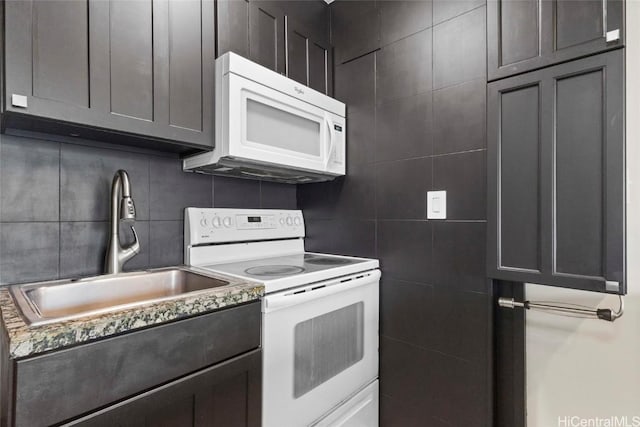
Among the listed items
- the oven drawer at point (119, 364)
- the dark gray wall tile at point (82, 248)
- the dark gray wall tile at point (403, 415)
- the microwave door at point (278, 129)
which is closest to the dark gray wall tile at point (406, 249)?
the microwave door at point (278, 129)

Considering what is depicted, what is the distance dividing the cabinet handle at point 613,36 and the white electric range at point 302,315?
119cm

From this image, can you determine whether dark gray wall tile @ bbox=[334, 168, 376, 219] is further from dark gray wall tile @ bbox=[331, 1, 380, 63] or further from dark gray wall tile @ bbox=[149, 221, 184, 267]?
dark gray wall tile @ bbox=[149, 221, 184, 267]

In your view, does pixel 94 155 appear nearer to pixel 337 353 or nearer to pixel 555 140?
pixel 337 353

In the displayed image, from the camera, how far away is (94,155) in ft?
4.02

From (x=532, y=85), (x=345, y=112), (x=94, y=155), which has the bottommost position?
(x=94, y=155)

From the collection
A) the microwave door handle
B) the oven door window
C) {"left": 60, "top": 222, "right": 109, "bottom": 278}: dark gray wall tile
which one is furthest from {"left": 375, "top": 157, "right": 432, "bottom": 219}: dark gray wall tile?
{"left": 60, "top": 222, "right": 109, "bottom": 278}: dark gray wall tile

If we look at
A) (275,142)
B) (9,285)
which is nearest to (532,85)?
(275,142)

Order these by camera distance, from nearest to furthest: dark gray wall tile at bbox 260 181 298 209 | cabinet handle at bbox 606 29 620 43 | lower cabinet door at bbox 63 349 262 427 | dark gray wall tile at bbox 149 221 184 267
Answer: lower cabinet door at bbox 63 349 262 427 → cabinet handle at bbox 606 29 620 43 → dark gray wall tile at bbox 149 221 184 267 → dark gray wall tile at bbox 260 181 298 209

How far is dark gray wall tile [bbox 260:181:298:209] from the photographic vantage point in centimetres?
185

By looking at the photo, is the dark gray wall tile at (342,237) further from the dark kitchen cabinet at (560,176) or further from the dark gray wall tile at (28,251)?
the dark gray wall tile at (28,251)

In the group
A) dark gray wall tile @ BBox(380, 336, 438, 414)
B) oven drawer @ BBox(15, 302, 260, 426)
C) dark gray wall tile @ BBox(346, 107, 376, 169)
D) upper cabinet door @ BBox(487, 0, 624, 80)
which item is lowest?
dark gray wall tile @ BBox(380, 336, 438, 414)

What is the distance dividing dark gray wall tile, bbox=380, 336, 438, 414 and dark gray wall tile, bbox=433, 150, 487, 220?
681 mm

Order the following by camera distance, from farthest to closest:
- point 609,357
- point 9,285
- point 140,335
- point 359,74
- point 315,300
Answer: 1. point 359,74
2. point 315,300
3. point 609,357
4. point 9,285
5. point 140,335

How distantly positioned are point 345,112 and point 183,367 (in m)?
1.46
